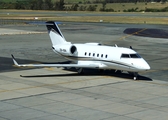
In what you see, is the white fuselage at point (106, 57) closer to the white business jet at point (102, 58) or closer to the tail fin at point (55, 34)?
the white business jet at point (102, 58)

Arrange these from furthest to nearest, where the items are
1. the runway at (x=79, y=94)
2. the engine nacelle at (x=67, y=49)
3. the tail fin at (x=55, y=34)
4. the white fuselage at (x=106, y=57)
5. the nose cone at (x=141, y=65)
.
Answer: the tail fin at (x=55, y=34) < the engine nacelle at (x=67, y=49) < the white fuselage at (x=106, y=57) < the nose cone at (x=141, y=65) < the runway at (x=79, y=94)

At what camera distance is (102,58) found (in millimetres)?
35469

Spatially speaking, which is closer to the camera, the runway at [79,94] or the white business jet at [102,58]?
the runway at [79,94]

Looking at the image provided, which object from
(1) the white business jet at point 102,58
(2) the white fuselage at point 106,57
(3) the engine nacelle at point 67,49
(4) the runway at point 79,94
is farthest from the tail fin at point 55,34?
(4) the runway at point 79,94

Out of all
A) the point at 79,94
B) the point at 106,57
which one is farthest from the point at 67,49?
the point at 79,94

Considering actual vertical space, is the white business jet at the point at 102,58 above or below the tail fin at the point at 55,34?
below

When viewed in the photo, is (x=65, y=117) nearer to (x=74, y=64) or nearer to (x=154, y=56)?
(x=74, y=64)

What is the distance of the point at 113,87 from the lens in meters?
31.8

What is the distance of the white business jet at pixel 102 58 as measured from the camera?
34.0m

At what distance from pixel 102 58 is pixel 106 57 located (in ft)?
1.35

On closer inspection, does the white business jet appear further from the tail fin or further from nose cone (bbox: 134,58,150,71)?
the tail fin

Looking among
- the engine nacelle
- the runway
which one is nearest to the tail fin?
the engine nacelle

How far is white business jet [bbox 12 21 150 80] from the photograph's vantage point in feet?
112

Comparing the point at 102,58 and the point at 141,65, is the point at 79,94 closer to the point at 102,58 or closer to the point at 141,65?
the point at 141,65
